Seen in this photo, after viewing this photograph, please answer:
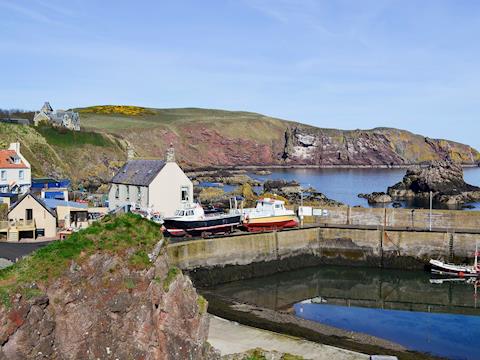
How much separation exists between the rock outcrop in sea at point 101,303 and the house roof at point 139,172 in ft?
115

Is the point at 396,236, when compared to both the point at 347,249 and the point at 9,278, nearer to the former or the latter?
the point at 347,249

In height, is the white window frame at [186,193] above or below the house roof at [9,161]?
below

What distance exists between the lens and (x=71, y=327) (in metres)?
17.3

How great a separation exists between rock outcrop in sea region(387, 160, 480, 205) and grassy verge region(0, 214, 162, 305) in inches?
3961

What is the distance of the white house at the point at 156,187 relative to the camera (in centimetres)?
5478

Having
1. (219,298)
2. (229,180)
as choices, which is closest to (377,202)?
(229,180)

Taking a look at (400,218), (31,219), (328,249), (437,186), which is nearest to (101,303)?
(31,219)

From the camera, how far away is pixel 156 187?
5497 centimetres

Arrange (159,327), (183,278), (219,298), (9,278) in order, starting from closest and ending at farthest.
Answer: (9,278) < (159,327) < (183,278) < (219,298)

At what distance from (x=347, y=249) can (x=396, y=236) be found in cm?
485

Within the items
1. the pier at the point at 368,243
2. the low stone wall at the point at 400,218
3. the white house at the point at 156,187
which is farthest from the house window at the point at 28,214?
the low stone wall at the point at 400,218

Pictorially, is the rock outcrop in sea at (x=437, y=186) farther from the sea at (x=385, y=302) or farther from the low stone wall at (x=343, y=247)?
the sea at (x=385, y=302)

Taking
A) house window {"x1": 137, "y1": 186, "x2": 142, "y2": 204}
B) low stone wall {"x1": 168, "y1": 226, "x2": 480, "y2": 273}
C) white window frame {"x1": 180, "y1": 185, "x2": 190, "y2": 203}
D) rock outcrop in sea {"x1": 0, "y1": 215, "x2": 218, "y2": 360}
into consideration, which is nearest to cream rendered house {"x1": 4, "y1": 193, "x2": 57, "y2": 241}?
house window {"x1": 137, "y1": 186, "x2": 142, "y2": 204}

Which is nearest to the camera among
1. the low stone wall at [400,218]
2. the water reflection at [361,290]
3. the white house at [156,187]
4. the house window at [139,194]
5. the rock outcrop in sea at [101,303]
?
the rock outcrop in sea at [101,303]
